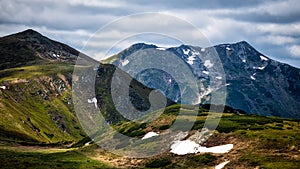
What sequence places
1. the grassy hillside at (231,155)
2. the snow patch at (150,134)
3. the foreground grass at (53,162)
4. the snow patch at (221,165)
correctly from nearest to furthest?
the grassy hillside at (231,155) → the snow patch at (221,165) → the foreground grass at (53,162) → the snow patch at (150,134)

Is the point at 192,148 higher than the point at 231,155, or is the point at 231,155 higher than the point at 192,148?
the point at 192,148

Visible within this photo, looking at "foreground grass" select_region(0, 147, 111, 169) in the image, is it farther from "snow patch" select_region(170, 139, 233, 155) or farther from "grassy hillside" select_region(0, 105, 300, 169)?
"snow patch" select_region(170, 139, 233, 155)

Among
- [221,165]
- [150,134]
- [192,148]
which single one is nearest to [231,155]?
[221,165]

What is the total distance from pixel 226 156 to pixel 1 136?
11894 centimetres

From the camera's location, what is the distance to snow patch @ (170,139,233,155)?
105188 mm

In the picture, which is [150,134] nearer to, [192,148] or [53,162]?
[192,148]

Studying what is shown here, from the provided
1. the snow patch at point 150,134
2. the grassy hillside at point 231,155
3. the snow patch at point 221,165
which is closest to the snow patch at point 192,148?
the grassy hillside at point 231,155

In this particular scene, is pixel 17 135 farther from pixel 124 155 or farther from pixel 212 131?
pixel 212 131

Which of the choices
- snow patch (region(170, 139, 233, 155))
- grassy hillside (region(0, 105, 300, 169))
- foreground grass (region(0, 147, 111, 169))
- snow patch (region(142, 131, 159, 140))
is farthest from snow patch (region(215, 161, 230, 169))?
snow patch (region(142, 131, 159, 140))

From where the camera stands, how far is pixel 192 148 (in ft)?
367

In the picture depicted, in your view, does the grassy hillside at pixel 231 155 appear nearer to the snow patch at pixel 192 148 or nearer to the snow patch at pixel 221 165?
the snow patch at pixel 221 165

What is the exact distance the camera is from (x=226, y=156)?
99.1m

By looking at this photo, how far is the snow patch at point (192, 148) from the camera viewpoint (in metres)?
105

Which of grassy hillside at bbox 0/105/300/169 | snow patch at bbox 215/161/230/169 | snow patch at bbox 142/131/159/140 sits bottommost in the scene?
snow patch at bbox 215/161/230/169
